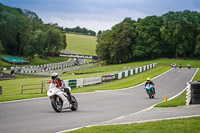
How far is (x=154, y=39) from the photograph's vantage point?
105 metres

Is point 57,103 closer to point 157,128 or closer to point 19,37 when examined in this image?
point 157,128

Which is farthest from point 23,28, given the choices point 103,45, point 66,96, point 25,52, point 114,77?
point 66,96

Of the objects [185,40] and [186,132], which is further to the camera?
[185,40]

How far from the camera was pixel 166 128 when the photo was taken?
8.72 m

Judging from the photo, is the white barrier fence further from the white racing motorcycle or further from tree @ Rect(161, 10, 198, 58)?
tree @ Rect(161, 10, 198, 58)

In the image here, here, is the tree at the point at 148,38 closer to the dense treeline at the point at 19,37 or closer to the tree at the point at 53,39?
the dense treeline at the point at 19,37


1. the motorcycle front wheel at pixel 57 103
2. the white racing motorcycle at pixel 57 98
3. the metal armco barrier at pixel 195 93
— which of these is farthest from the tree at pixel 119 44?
the motorcycle front wheel at pixel 57 103

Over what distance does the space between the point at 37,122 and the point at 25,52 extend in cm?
9936

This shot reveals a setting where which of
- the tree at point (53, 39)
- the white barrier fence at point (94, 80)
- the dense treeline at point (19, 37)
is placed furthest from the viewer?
the tree at point (53, 39)

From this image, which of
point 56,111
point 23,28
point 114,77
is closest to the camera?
point 56,111

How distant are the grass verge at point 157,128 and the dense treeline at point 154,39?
9237 centimetres

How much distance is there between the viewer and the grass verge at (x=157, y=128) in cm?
840

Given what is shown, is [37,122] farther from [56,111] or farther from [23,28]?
[23,28]

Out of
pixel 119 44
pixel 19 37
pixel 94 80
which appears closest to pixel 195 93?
pixel 94 80
